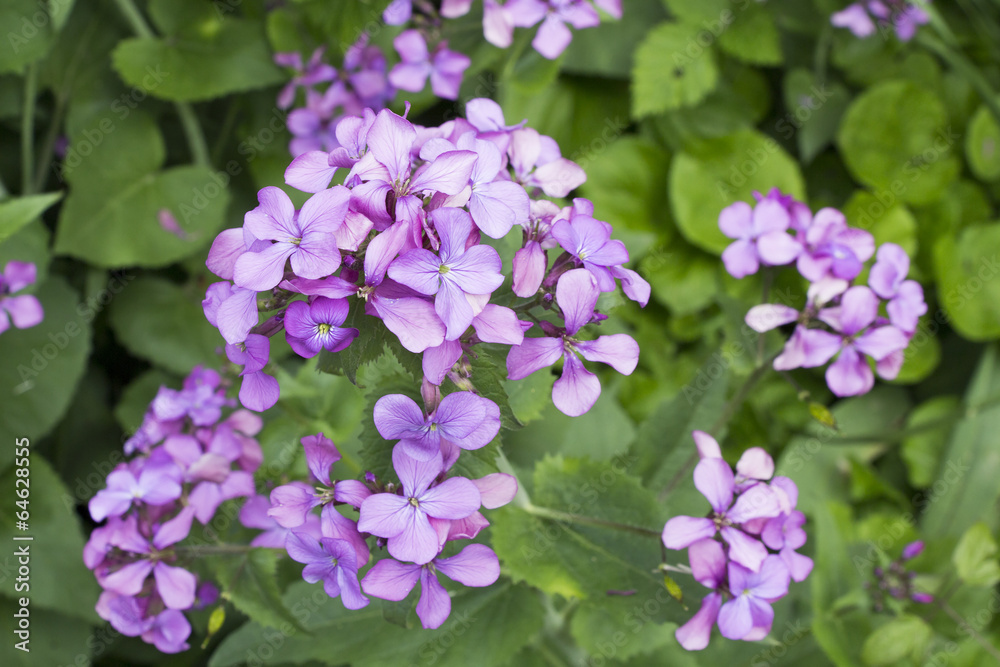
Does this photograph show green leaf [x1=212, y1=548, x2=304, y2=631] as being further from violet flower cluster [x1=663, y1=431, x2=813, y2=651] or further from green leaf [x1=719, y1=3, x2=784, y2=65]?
green leaf [x1=719, y1=3, x2=784, y2=65]

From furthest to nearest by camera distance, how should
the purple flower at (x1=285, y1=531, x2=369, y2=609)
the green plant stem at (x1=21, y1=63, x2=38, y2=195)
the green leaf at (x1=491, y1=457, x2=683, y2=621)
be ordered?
the green plant stem at (x1=21, y1=63, x2=38, y2=195), the green leaf at (x1=491, y1=457, x2=683, y2=621), the purple flower at (x1=285, y1=531, x2=369, y2=609)

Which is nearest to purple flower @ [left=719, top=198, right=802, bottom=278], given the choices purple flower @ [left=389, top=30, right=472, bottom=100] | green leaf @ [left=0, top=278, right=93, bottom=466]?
purple flower @ [left=389, top=30, right=472, bottom=100]

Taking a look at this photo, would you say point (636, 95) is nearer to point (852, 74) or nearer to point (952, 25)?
point (852, 74)

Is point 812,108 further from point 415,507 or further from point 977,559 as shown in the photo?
point 415,507

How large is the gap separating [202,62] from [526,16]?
95 cm

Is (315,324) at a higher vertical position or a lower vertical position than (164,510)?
higher

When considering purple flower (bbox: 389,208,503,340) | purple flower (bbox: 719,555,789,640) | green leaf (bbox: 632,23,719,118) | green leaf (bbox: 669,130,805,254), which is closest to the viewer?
purple flower (bbox: 389,208,503,340)

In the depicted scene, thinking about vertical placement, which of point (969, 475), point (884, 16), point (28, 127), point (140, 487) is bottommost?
point (969, 475)

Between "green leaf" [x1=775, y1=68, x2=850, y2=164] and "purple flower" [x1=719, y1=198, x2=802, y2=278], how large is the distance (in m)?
1.15

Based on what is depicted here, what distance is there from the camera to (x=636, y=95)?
2139 millimetres

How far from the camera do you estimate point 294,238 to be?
0.82 meters

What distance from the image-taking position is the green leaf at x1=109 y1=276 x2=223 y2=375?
201 cm

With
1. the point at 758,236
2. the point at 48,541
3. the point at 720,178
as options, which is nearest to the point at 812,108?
the point at 720,178

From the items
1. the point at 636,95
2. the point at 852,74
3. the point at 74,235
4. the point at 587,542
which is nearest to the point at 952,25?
the point at 852,74
